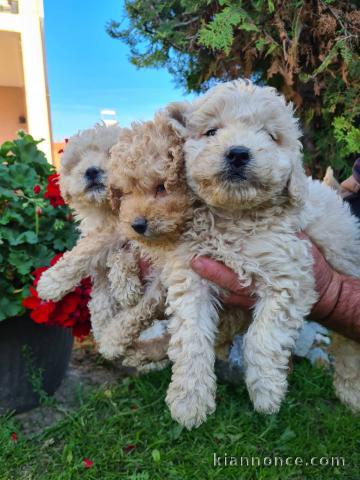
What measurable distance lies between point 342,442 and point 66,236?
2.26 m

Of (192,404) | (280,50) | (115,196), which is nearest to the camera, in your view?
(192,404)

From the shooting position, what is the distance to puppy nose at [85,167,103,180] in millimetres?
2123

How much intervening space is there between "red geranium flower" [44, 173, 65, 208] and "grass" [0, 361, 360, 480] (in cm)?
150

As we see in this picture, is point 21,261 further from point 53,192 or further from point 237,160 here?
point 237,160

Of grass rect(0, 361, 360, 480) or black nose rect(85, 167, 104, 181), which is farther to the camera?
grass rect(0, 361, 360, 480)

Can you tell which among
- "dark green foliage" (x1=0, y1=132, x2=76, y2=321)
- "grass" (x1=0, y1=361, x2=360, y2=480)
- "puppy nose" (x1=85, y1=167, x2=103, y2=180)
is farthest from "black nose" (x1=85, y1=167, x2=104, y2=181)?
"grass" (x1=0, y1=361, x2=360, y2=480)

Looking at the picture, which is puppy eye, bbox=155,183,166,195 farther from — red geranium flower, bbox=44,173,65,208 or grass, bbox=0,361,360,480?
grass, bbox=0,361,360,480

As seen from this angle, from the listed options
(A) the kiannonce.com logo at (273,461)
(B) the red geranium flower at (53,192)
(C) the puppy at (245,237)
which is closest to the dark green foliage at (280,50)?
(B) the red geranium flower at (53,192)

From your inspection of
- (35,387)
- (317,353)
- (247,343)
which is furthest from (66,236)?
(317,353)

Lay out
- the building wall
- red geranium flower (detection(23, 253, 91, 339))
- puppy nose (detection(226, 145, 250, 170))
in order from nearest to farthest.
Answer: puppy nose (detection(226, 145, 250, 170)) → red geranium flower (detection(23, 253, 91, 339)) → the building wall

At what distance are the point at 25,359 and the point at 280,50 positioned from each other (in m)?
3.00

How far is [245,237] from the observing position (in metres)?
1.81

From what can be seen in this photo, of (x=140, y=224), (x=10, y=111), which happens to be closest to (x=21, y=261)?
(x=140, y=224)

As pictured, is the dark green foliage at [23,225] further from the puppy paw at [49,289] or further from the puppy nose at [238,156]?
the puppy nose at [238,156]
